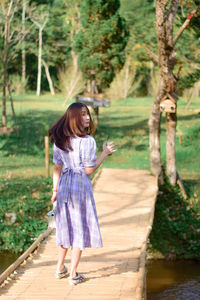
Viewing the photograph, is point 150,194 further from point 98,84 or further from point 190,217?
point 98,84

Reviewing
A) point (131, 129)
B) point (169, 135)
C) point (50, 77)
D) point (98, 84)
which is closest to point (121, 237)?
point (169, 135)

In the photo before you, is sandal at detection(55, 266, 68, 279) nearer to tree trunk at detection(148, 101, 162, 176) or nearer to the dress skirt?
the dress skirt

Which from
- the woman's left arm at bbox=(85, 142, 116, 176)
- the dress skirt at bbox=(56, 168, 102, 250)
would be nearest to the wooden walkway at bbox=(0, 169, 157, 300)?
the dress skirt at bbox=(56, 168, 102, 250)

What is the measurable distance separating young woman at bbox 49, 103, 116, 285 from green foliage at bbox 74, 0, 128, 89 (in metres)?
15.3

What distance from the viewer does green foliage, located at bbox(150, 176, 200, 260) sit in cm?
1047

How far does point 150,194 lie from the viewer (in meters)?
10.1

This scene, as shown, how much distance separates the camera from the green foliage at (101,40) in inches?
774

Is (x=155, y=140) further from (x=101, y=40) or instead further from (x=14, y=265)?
(x=101, y=40)

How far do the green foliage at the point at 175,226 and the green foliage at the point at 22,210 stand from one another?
2.38 meters

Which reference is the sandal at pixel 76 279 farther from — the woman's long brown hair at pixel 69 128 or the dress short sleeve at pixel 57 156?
the woman's long brown hair at pixel 69 128

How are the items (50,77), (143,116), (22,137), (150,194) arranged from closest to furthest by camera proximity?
(150,194) < (22,137) < (143,116) < (50,77)

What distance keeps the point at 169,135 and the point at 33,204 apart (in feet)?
11.4

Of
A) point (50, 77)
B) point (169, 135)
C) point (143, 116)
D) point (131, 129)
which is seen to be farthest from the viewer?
point (50, 77)

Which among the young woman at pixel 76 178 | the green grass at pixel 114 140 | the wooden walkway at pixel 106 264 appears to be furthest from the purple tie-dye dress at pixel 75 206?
the green grass at pixel 114 140
